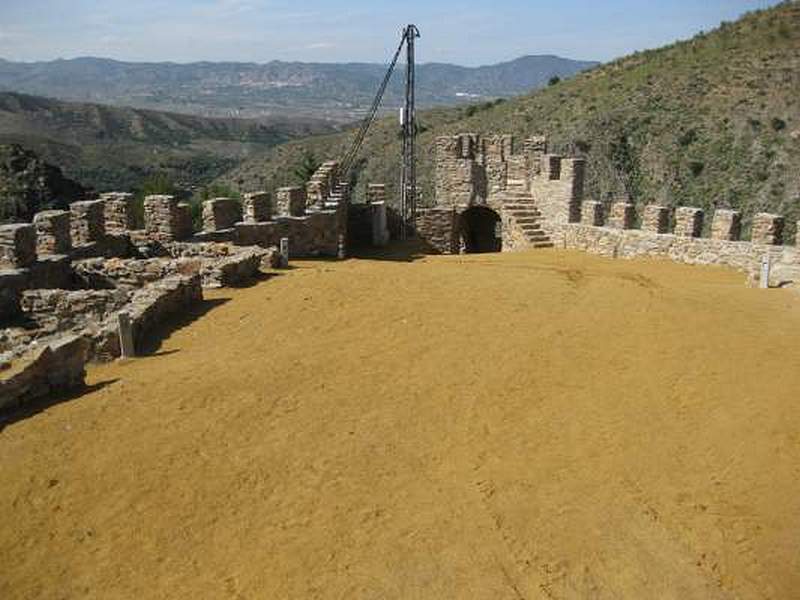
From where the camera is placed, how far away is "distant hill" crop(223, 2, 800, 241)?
4472 cm

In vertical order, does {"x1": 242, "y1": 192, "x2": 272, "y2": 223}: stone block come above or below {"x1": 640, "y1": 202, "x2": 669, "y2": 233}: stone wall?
above

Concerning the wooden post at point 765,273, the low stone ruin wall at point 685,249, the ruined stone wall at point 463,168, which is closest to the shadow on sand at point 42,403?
the wooden post at point 765,273

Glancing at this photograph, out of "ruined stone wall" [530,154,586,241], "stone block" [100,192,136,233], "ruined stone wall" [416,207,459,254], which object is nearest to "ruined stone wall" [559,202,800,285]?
"ruined stone wall" [530,154,586,241]

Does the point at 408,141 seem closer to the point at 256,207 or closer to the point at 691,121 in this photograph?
the point at 256,207

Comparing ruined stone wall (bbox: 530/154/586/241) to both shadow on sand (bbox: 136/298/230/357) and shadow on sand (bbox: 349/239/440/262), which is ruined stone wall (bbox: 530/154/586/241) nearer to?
shadow on sand (bbox: 349/239/440/262)

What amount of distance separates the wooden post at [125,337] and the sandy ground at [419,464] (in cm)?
30

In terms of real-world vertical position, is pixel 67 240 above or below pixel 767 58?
below

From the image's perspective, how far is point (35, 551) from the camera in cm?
668

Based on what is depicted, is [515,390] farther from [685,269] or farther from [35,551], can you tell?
[685,269]

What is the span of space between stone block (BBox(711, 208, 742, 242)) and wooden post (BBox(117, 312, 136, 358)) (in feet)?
47.8

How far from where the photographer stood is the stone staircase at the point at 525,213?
23.1 m

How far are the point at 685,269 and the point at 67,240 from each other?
1478cm

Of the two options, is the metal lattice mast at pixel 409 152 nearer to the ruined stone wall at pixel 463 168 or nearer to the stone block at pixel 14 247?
the ruined stone wall at pixel 463 168

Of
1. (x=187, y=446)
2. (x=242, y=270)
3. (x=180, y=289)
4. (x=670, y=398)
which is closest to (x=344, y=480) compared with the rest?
(x=187, y=446)
